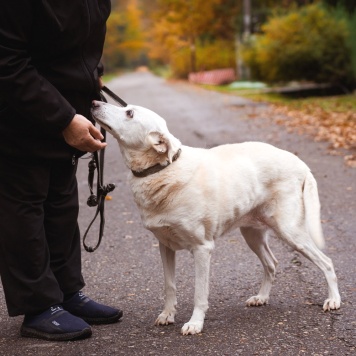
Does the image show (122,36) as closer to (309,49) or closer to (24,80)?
(309,49)

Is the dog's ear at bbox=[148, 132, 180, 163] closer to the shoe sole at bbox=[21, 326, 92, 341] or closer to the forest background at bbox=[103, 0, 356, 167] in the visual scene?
the shoe sole at bbox=[21, 326, 92, 341]

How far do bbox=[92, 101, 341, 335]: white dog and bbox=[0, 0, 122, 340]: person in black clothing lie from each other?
10.2 inches

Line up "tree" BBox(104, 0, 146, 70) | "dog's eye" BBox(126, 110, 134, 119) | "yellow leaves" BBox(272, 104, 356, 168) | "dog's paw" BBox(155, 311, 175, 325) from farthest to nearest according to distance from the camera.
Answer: "tree" BBox(104, 0, 146, 70) → "yellow leaves" BBox(272, 104, 356, 168) → "dog's paw" BBox(155, 311, 175, 325) → "dog's eye" BBox(126, 110, 134, 119)

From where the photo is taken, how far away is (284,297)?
13.3 feet

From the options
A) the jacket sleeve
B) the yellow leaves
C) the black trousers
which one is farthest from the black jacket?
the yellow leaves

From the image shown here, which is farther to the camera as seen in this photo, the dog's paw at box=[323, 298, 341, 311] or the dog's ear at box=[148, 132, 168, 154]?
the dog's paw at box=[323, 298, 341, 311]

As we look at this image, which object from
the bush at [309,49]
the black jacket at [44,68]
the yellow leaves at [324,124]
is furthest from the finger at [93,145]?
the bush at [309,49]

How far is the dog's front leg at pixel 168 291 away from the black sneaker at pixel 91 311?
0.81 feet

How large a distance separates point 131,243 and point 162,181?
2144mm

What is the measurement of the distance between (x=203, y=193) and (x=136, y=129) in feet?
1.60

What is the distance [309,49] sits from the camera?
20234mm

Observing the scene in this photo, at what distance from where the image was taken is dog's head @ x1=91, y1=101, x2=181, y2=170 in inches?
137

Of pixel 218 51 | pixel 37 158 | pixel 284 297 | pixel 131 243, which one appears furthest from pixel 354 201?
pixel 218 51

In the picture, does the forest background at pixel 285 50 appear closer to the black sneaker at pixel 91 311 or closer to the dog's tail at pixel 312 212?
the dog's tail at pixel 312 212
